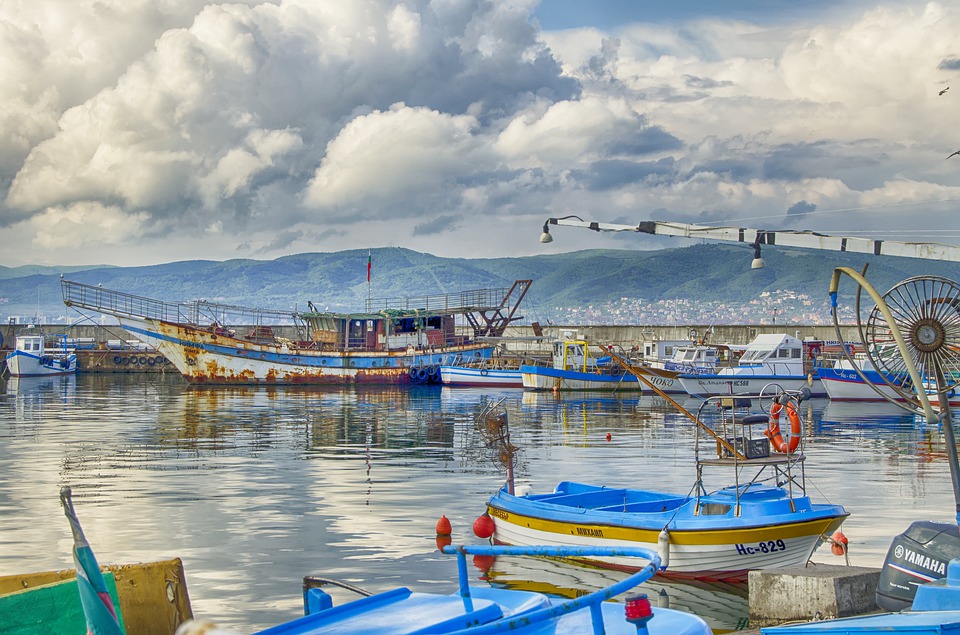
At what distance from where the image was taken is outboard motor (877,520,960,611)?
8.40 m

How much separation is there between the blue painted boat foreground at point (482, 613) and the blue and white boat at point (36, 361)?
224ft

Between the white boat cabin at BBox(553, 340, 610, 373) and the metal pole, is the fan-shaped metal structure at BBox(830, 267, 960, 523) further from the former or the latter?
the white boat cabin at BBox(553, 340, 610, 373)

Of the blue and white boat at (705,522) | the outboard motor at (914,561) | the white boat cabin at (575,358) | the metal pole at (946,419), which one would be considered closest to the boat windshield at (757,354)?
the white boat cabin at (575,358)

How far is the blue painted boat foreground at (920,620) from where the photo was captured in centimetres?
665

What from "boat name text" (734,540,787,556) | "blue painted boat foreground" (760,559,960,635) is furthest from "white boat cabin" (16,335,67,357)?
"blue painted boat foreground" (760,559,960,635)

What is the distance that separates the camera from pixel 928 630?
21.6ft

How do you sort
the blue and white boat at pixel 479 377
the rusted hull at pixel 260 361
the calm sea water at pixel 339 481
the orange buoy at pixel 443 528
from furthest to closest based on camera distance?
the rusted hull at pixel 260 361
the blue and white boat at pixel 479 377
the orange buoy at pixel 443 528
the calm sea water at pixel 339 481

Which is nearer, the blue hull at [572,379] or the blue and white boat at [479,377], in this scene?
the blue hull at [572,379]

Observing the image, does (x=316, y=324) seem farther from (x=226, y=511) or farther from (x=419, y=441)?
(x=226, y=511)

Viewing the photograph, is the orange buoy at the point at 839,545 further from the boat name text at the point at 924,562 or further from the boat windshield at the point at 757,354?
the boat windshield at the point at 757,354

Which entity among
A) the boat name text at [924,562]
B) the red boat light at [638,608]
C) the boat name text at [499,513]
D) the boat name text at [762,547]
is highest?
the red boat light at [638,608]

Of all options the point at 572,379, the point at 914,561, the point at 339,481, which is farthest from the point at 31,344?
the point at 914,561

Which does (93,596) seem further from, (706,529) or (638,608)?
(706,529)

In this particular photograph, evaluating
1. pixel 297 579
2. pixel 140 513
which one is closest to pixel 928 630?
pixel 297 579
